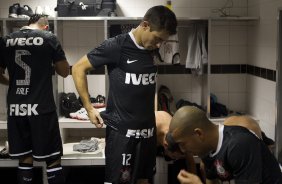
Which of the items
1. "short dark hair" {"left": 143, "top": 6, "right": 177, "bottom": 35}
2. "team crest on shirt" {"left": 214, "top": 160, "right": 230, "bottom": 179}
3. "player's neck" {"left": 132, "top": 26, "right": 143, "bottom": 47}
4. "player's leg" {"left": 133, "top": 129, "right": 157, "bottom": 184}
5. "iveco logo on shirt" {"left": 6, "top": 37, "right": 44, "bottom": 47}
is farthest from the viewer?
"iveco logo on shirt" {"left": 6, "top": 37, "right": 44, "bottom": 47}

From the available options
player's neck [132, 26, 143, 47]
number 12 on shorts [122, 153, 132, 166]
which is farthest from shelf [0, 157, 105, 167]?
player's neck [132, 26, 143, 47]

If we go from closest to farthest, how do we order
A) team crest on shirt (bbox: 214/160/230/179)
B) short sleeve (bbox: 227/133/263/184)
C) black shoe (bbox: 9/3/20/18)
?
short sleeve (bbox: 227/133/263/184)
team crest on shirt (bbox: 214/160/230/179)
black shoe (bbox: 9/3/20/18)

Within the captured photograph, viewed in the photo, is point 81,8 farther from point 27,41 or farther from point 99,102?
point 27,41

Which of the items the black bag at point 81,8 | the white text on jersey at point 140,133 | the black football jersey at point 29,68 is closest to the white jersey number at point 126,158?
the white text on jersey at point 140,133

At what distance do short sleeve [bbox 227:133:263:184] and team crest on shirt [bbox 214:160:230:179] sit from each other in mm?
101

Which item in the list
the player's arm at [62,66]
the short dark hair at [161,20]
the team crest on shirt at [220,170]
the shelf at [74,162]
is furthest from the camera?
the shelf at [74,162]

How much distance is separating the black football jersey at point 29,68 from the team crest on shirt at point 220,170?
5.74ft

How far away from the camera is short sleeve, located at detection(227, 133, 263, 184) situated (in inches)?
67.9

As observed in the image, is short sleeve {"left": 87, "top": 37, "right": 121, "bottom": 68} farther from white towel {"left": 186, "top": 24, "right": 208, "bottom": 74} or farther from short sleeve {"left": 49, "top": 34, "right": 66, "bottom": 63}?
white towel {"left": 186, "top": 24, "right": 208, "bottom": 74}

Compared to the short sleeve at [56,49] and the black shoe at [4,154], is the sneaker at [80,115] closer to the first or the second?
the black shoe at [4,154]

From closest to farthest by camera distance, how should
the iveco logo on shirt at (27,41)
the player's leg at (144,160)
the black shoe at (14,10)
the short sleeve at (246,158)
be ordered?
the short sleeve at (246,158), the player's leg at (144,160), the iveco logo on shirt at (27,41), the black shoe at (14,10)

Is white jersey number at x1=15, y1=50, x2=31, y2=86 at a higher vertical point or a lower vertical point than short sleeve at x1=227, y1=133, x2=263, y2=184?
higher

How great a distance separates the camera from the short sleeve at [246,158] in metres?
1.72

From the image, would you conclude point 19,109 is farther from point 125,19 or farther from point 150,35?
point 125,19
